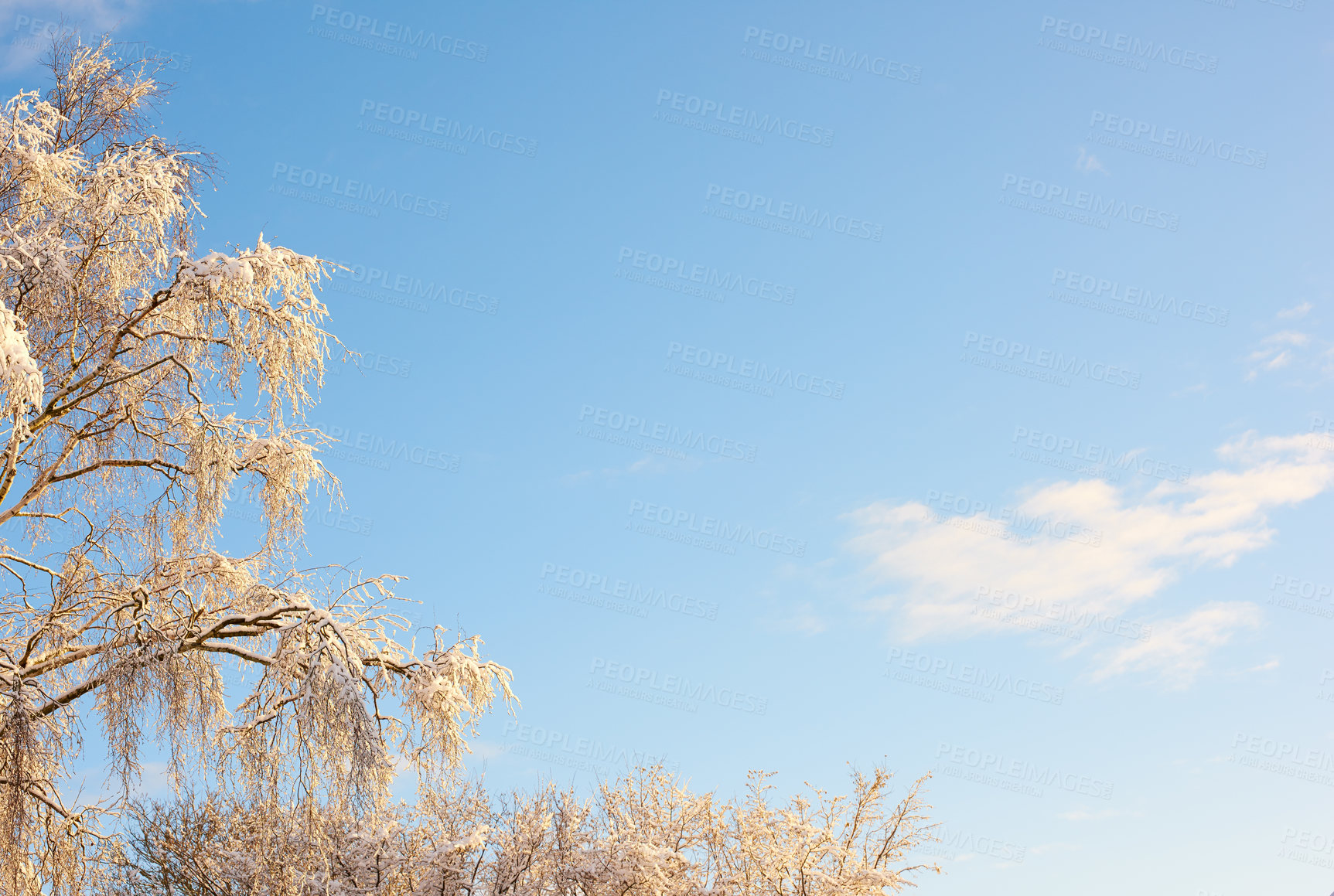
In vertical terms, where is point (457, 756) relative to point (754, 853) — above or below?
above

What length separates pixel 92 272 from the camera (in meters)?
8.25

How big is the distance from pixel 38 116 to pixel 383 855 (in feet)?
30.1

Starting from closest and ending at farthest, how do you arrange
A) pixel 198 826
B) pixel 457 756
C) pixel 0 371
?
pixel 0 371, pixel 457 756, pixel 198 826

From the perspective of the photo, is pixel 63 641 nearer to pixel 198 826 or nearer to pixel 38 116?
pixel 38 116

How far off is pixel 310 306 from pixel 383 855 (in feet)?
25.2

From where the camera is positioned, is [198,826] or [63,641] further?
[198,826]

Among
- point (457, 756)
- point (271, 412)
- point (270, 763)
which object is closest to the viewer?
point (270, 763)

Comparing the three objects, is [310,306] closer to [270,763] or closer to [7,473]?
[7,473]

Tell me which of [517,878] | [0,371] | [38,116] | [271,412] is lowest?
[517,878]

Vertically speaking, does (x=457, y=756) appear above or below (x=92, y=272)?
below

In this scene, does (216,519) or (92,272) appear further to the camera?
(216,519)

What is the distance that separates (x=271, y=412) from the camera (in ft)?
28.7

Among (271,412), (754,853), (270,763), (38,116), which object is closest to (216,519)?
(271,412)

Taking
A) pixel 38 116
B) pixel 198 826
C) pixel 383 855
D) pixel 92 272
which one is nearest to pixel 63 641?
pixel 92 272
